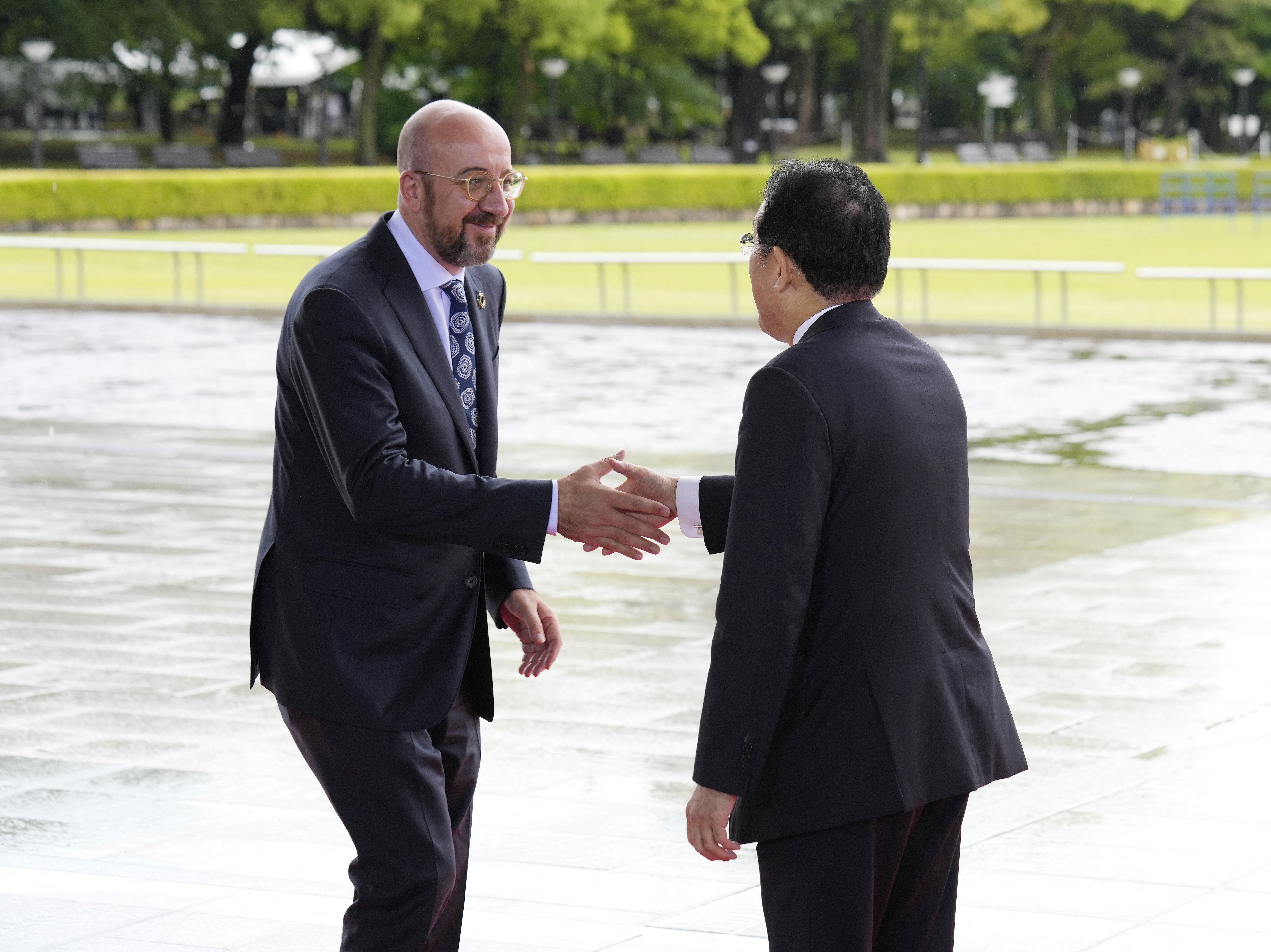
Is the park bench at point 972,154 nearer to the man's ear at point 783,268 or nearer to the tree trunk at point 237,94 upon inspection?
the tree trunk at point 237,94

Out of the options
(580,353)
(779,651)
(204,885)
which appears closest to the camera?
(779,651)

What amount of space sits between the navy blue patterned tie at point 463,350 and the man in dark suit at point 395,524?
20 millimetres

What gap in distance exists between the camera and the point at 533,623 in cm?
378

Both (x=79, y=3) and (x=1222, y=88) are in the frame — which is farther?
(x=1222, y=88)

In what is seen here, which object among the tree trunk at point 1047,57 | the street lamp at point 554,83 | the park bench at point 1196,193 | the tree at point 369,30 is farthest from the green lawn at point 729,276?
the tree trunk at point 1047,57

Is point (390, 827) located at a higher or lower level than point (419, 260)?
lower

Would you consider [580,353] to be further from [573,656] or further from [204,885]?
[204,885]

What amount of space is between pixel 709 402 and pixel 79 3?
120 feet

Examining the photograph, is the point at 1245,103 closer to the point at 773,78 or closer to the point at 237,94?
the point at 773,78

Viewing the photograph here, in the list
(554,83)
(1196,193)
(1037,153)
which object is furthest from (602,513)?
(1037,153)

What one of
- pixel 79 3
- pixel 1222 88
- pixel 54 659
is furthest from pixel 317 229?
pixel 1222 88

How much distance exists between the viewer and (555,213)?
40.3 meters

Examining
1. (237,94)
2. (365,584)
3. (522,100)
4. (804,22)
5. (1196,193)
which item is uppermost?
(804,22)

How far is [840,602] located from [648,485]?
724mm
